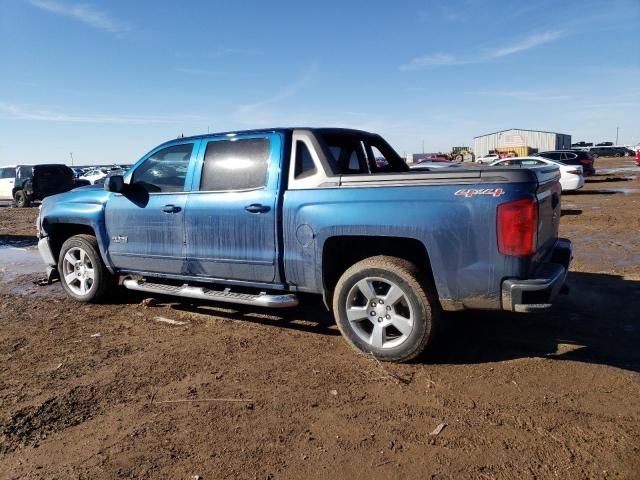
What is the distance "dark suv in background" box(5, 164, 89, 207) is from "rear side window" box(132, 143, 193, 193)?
719 inches

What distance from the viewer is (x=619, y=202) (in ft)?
51.2

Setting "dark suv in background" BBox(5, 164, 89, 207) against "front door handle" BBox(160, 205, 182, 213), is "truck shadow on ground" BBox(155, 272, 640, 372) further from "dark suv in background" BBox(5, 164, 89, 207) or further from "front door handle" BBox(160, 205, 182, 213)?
"dark suv in background" BBox(5, 164, 89, 207)

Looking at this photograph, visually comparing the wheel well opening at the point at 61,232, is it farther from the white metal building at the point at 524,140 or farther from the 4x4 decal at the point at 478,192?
the white metal building at the point at 524,140

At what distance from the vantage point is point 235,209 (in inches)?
182

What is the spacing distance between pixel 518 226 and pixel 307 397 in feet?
6.11

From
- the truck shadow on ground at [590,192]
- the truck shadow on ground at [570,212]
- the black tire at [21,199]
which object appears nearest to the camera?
the truck shadow on ground at [570,212]

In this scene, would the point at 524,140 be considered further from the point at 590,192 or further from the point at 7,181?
the point at 7,181

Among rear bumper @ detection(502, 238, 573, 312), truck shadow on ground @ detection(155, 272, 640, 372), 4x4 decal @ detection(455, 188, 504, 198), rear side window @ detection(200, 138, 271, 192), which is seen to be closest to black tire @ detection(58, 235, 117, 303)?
truck shadow on ground @ detection(155, 272, 640, 372)

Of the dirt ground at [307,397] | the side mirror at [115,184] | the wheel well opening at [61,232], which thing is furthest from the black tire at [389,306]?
the wheel well opening at [61,232]

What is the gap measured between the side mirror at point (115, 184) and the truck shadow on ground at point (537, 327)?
1.48m

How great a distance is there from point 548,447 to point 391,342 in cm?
145

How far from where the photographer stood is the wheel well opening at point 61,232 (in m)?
6.18

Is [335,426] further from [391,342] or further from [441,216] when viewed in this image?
[441,216]

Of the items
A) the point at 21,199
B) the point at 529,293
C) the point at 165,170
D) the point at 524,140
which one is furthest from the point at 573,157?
the point at 524,140
